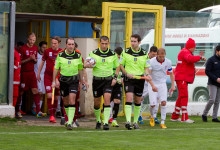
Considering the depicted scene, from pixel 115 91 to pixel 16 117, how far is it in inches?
109

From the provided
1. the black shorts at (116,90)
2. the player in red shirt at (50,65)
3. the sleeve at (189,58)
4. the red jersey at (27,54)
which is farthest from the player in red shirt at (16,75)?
the sleeve at (189,58)

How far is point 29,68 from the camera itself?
21.6 metres

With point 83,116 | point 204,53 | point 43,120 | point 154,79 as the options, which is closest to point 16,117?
point 43,120

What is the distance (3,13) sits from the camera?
20156 millimetres

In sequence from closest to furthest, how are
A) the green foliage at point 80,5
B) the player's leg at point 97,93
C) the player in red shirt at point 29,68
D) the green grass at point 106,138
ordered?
1. the green grass at point 106,138
2. the player's leg at point 97,93
3. the player in red shirt at point 29,68
4. the green foliage at point 80,5

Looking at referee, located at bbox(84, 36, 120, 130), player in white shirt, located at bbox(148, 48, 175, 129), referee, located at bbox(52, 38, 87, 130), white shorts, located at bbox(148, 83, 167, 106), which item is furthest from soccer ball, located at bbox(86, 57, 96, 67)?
white shorts, located at bbox(148, 83, 167, 106)

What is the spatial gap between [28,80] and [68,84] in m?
3.84

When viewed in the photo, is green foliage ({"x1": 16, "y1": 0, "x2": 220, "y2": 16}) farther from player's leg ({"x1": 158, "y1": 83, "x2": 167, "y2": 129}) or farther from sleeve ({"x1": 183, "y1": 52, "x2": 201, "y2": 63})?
player's leg ({"x1": 158, "y1": 83, "x2": 167, "y2": 129})

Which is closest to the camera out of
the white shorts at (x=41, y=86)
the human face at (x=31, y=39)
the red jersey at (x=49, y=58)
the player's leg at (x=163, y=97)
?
the player's leg at (x=163, y=97)

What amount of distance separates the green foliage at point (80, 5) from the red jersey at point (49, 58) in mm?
16961

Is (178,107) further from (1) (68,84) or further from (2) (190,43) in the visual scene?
(1) (68,84)

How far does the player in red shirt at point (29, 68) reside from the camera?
70.1 ft

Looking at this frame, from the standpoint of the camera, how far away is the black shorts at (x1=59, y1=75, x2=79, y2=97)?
1794 cm

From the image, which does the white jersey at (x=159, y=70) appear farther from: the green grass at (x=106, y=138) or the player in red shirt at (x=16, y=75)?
the player in red shirt at (x=16, y=75)
